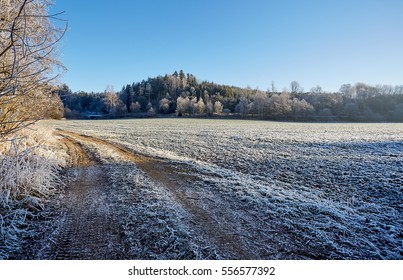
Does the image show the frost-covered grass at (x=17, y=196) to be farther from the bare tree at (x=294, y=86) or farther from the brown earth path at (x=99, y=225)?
the bare tree at (x=294, y=86)

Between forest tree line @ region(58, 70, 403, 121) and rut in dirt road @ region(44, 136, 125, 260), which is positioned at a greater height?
forest tree line @ region(58, 70, 403, 121)

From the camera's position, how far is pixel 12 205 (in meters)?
4.82

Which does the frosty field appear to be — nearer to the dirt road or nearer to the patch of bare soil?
the dirt road

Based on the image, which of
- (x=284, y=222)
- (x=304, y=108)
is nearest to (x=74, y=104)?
(x=304, y=108)

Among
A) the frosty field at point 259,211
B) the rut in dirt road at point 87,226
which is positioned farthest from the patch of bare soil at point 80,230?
the frosty field at point 259,211

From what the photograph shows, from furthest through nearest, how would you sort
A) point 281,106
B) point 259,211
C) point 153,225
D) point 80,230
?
point 281,106, point 259,211, point 153,225, point 80,230

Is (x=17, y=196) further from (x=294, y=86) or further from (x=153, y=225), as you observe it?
(x=294, y=86)

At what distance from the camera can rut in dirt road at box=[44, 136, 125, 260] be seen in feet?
11.2

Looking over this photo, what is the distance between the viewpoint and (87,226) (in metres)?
4.23

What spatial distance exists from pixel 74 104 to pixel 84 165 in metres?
141

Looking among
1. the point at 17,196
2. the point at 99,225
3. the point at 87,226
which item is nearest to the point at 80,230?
the point at 87,226

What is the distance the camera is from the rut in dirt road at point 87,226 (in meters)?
3.43

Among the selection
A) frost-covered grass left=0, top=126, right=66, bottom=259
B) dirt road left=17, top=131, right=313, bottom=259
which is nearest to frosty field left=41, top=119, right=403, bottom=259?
dirt road left=17, top=131, right=313, bottom=259
